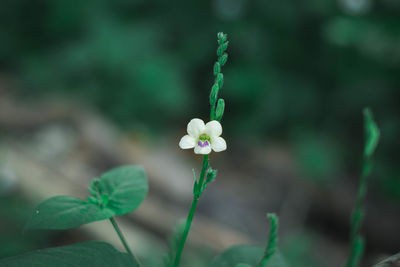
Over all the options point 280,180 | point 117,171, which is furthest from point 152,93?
point 117,171

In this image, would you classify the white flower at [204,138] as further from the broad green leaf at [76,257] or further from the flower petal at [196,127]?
the broad green leaf at [76,257]

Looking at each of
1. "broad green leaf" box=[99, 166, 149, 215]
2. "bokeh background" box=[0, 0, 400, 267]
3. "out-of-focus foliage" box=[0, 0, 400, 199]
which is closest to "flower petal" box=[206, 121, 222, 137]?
"broad green leaf" box=[99, 166, 149, 215]

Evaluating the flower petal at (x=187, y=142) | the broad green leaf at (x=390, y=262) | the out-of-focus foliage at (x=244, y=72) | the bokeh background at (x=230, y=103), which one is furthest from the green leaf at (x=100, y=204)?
the out-of-focus foliage at (x=244, y=72)

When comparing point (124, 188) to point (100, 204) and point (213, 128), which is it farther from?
point (213, 128)

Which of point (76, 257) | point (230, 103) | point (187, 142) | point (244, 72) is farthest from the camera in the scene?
point (230, 103)

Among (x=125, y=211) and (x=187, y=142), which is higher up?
(x=187, y=142)

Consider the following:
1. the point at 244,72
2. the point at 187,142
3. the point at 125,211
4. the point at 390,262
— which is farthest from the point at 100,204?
the point at 244,72

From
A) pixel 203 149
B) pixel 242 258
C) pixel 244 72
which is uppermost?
pixel 244 72
